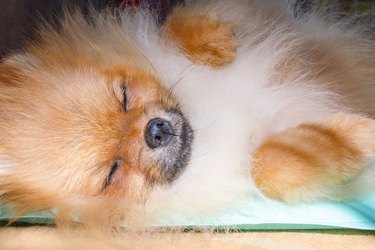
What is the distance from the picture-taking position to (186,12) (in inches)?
73.9

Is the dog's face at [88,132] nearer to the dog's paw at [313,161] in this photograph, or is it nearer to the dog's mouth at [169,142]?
the dog's mouth at [169,142]

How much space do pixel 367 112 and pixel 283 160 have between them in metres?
0.47

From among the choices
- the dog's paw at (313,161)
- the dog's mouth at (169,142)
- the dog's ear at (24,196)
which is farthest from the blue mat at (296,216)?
the dog's ear at (24,196)

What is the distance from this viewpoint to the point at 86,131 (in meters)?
1.64

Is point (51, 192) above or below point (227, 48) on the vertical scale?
below

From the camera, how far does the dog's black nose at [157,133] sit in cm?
164

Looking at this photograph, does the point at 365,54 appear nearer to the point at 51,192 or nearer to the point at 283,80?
the point at 283,80

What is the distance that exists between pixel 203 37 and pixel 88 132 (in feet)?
1.65

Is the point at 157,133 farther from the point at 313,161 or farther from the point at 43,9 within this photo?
the point at 43,9

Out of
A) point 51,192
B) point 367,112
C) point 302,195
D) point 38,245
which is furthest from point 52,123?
point 367,112

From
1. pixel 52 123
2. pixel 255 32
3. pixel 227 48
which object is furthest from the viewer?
pixel 255 32

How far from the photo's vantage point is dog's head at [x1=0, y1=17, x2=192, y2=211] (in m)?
1.65

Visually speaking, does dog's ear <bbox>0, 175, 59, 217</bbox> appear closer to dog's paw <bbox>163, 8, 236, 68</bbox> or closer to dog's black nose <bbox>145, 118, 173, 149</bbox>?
dog's black nose <bbox>145, 118, 173, 149</bbox>

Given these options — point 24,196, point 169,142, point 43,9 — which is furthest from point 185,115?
point 43,9
